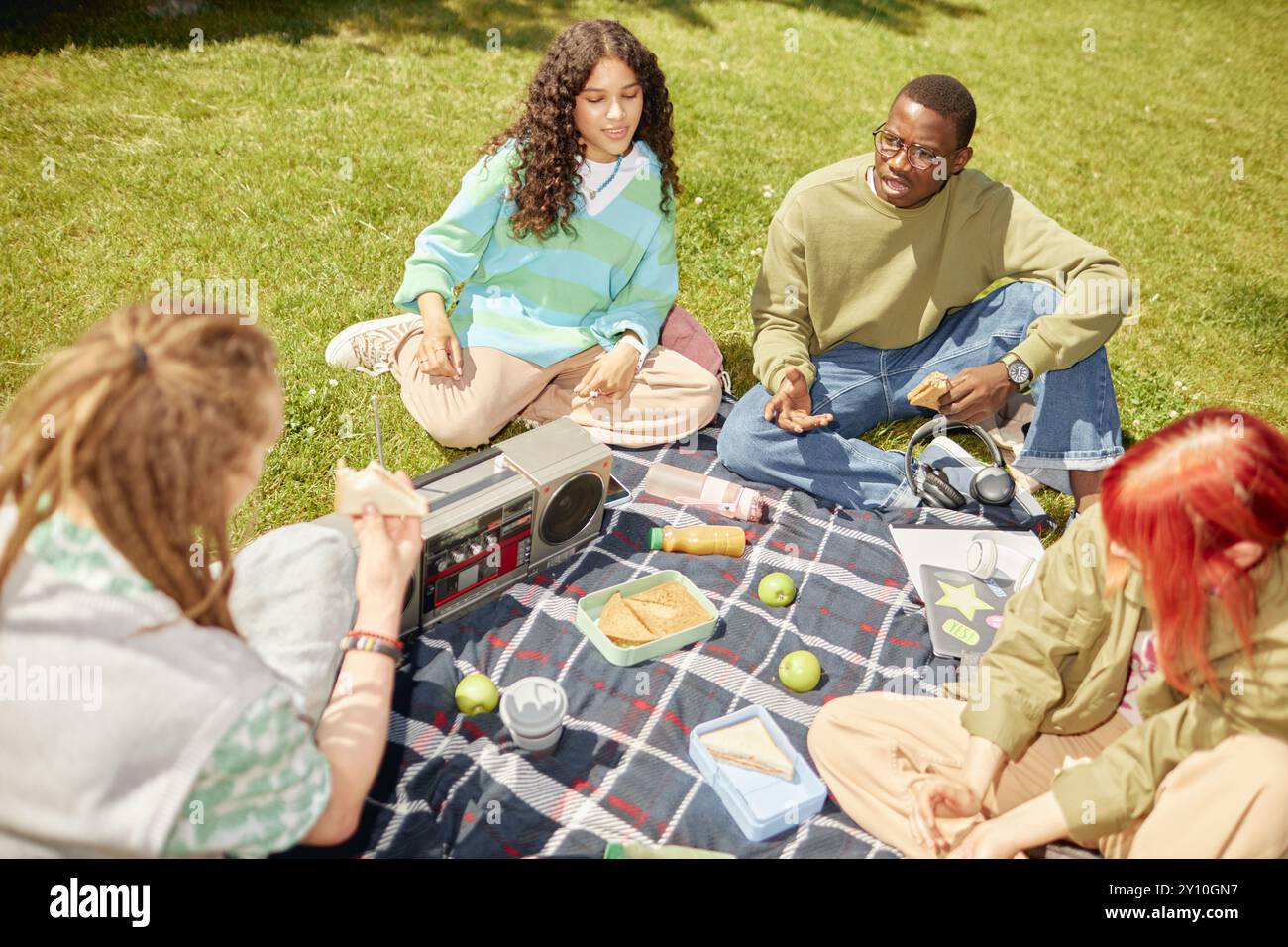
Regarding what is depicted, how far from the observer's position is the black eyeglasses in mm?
3092

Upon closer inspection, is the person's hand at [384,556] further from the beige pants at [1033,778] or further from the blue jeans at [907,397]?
the blue jeans at [907,397]

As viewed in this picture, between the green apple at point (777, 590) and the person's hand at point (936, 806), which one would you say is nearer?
the person's hand at point (936, 806)

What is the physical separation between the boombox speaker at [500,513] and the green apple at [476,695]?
0.25 m

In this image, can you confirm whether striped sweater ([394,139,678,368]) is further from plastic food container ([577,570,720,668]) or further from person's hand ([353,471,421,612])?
person's hand ([353,471,421,612])

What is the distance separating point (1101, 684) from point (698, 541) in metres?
1.31

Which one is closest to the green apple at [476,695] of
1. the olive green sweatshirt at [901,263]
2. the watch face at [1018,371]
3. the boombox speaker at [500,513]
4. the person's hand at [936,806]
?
the boombox speaker at [500,513]

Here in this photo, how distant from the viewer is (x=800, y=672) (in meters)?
2.62

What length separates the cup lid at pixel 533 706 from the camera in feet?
7.50

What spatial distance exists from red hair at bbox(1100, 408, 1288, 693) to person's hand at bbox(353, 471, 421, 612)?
1.50m

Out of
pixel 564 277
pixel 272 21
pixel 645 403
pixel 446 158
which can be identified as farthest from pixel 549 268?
pixel 272 21

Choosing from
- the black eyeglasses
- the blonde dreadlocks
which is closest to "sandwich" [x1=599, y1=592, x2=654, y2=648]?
the blonde dreadlocks

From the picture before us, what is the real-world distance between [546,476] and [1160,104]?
25.3 ft
